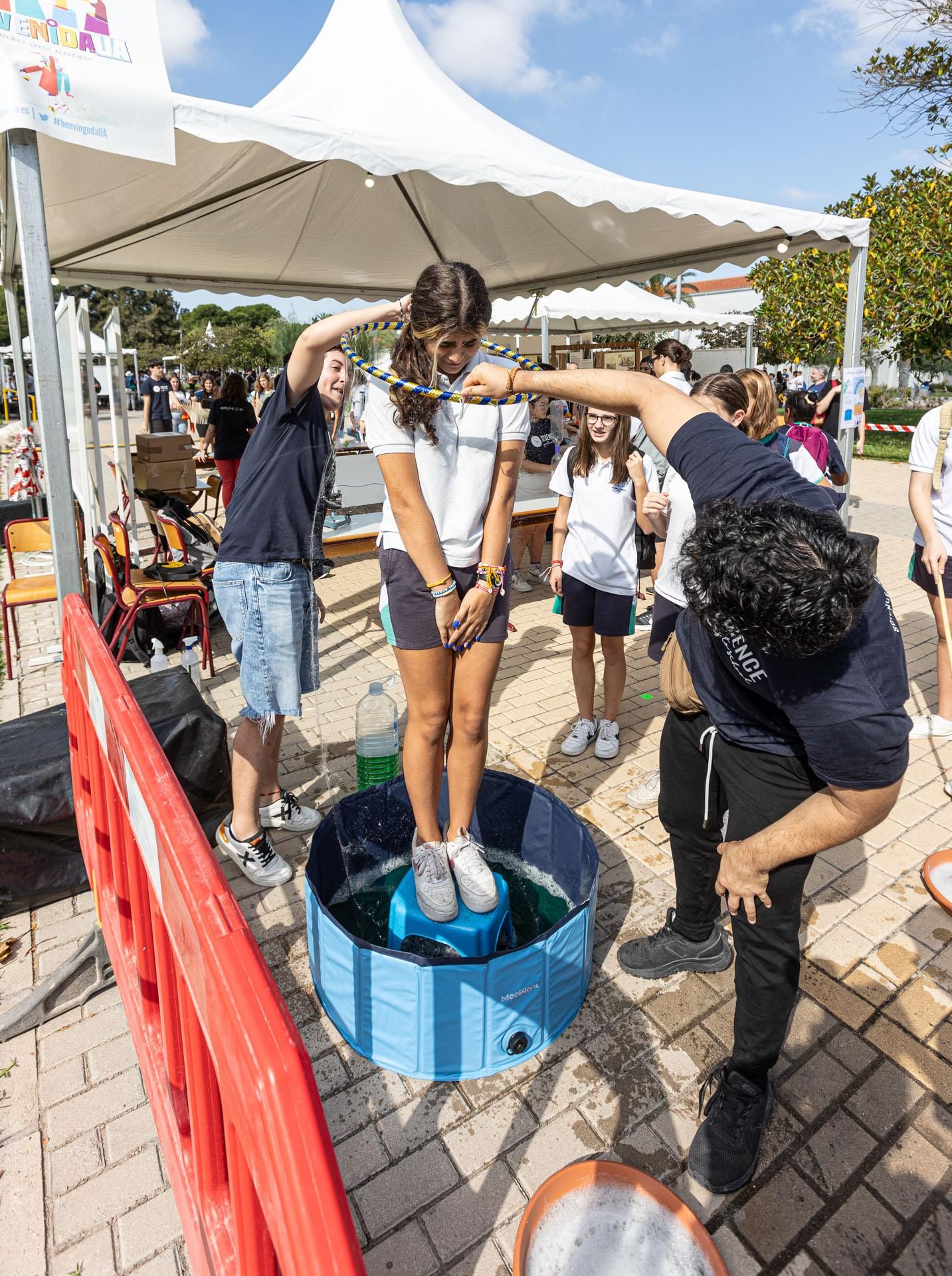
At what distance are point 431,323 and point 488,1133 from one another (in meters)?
2.20

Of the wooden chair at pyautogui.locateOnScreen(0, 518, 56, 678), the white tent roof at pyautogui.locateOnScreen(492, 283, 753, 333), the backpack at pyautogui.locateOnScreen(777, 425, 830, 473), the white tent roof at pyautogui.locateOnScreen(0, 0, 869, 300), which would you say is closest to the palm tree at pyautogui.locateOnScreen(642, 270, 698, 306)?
the white tent roof at pyautogui.locateOnScreen(492, 283, 753, 333)

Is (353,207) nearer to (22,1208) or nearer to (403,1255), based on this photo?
(22,1208)

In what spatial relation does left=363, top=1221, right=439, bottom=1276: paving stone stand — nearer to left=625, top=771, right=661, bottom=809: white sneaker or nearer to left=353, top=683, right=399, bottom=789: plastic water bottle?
left=353, top=683, right=399, bottom=789: plastic water bottle

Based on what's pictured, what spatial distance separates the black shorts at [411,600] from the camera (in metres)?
2.27

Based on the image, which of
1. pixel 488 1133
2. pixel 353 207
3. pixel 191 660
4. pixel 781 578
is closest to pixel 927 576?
pixel 781 578

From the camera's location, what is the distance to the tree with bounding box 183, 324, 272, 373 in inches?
1980

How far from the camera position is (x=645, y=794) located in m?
3.67

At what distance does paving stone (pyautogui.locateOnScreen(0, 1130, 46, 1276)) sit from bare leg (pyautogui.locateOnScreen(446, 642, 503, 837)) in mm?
1405

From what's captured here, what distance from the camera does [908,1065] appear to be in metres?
2.24

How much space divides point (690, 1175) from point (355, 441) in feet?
31.9

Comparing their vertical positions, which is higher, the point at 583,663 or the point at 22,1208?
the point at 583,663

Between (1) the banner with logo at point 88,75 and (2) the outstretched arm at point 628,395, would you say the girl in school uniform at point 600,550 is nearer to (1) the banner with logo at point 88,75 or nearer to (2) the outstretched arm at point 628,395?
(2) the outstretched arm at point 628,395

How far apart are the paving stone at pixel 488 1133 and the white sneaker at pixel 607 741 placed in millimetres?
2126

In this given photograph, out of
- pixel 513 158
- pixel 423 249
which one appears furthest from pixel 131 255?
pixel 513 158
